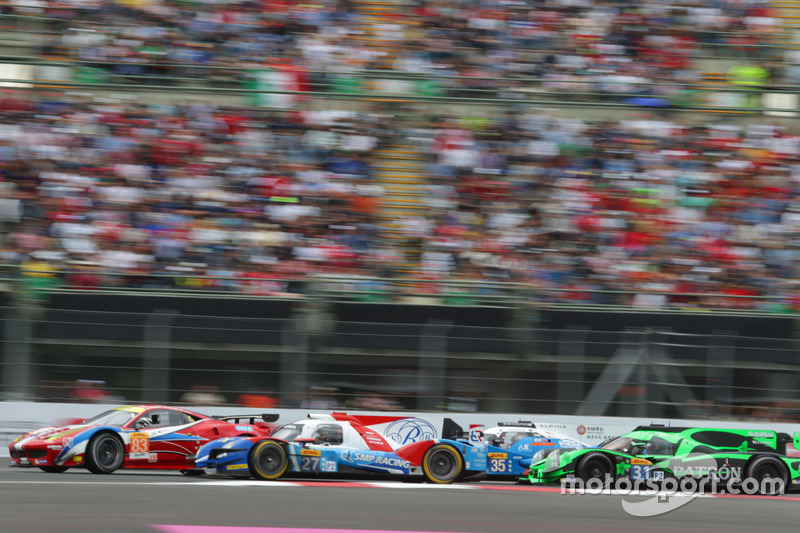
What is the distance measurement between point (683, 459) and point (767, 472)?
94 centimetres

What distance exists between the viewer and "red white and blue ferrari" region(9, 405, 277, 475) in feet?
36.5

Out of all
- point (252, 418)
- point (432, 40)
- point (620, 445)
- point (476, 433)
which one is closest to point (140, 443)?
point (252, 418)

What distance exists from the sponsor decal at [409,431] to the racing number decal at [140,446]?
270cm

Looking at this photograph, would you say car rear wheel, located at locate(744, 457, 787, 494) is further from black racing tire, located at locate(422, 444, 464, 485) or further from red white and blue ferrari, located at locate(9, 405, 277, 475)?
A: red white and blue ferrari, located at locate(9, 405, 277, 475)

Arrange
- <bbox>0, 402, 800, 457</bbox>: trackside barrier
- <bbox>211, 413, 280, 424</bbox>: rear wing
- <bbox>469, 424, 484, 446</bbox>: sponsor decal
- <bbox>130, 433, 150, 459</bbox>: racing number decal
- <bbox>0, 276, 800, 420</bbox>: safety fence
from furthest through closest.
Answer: <bbox>0, 276, 800, 420</bbox>: safety fence → <bbox>0, 402, 800, 457</bbox>: trackside barrier → <bbox>211, 413, 280, 424</bbox>: rear wing → <bbox>469, 424, 484, 446</bbox>: sponsor decal → <bbox>130, 433, 150, 459</bbox>: racing number decal

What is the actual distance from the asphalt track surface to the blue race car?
96cm

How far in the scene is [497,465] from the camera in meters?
11.6

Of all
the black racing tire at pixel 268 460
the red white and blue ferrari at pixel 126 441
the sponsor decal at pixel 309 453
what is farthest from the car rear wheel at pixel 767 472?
the red white and blue ferrari at pixel 126 441

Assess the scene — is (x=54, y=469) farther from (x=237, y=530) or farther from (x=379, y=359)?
(x=237, y=530)

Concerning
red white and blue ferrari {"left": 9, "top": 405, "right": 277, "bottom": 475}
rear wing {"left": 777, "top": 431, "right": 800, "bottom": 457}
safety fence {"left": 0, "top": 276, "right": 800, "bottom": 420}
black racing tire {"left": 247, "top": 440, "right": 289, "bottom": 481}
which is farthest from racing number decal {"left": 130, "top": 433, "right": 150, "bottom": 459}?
rear wing {"left": 777, "top": 431, "right": 800, "bottom": 457}

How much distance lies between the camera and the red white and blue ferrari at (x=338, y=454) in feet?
35.7

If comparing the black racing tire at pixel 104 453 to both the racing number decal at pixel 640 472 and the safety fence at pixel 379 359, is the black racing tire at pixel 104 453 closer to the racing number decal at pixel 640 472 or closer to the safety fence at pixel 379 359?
the safety fence at pixel 379 359

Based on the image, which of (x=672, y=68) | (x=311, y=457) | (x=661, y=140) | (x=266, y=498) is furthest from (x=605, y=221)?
(x=266, y=498)

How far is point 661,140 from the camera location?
1556 cm
